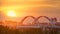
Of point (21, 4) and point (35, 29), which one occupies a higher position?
point (21, 4)

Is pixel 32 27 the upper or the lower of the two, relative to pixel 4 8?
lower

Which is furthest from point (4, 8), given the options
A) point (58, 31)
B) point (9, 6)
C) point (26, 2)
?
point (58, 31)

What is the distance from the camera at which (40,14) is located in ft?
3.13

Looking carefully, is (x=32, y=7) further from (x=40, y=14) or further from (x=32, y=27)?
(x=32, y=27)

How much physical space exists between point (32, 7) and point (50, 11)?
0.35 feet

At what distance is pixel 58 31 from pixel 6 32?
0.24m

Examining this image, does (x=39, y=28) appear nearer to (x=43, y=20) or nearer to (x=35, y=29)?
(x=35, y=29)

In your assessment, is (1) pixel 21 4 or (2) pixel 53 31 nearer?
(2) pixel 53 31

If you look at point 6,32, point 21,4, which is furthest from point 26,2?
point 6,32

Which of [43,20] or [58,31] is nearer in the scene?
[58,31]

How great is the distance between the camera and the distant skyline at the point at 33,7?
3.12 ft

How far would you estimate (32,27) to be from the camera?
801mm

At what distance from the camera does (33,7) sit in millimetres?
Answer: 971

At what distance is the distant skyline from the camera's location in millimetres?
950
